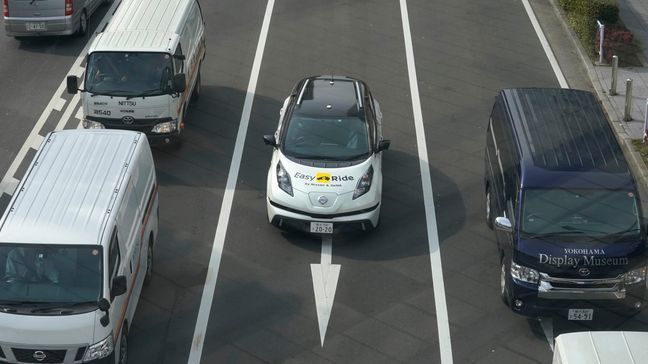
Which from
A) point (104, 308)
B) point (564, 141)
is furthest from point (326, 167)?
point (104, 308)

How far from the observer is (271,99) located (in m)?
20.7

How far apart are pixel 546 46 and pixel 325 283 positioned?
10.4 meters

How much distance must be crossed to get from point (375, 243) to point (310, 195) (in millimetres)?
1281

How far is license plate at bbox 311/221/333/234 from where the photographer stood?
15.8m

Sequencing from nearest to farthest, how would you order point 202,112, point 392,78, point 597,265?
point 597,265, point 202,112, point 392,78

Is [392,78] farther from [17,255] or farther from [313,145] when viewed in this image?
[17,255]

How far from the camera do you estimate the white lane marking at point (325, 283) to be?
1441cm

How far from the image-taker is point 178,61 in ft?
61.4

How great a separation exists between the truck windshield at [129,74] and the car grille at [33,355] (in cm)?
669

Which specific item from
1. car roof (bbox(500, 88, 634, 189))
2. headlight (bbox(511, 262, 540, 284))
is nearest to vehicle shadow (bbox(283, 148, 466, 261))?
car roof (bbox(500, 88, 634, 189))

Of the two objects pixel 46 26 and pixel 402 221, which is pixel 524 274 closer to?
pixel 402 221

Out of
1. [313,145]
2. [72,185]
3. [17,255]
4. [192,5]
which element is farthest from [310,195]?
[192,5]

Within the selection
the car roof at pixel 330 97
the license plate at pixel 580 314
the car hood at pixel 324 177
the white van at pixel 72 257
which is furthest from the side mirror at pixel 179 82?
the license plate at pixel 580 314

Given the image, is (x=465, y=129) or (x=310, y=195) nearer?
(x=310, y=195)
